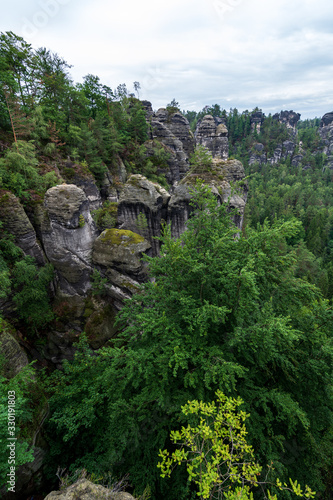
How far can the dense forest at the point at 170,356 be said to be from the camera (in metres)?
6.17

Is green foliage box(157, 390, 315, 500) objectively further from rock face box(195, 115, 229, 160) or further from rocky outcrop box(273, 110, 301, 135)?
rocky outcrop box(273, 110, 301, 135)

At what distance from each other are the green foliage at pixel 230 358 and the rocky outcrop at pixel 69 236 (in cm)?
1060

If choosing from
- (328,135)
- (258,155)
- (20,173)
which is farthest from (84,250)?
(328,135)

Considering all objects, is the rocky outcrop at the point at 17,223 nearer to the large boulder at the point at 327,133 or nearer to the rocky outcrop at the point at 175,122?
the rocky outcrop at the point at 175,122

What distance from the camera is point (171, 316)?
843cm

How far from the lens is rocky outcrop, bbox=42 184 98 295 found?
17.0 metres

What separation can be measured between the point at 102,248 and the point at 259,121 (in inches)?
6724

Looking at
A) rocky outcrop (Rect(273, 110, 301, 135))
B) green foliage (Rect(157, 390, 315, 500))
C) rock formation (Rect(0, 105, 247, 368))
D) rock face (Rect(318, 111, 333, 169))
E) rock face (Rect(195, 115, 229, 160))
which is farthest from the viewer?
rocky outcrop (Rect(273, 110, 301, 135))

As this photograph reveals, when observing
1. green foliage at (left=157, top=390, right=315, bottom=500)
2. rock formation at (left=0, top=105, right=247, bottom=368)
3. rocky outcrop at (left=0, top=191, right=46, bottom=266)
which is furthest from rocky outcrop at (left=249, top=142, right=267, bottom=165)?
green foliage at (left=157, top=390, right=315, bottom=500)

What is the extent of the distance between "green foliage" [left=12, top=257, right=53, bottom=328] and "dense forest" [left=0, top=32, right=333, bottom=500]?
0.29ft

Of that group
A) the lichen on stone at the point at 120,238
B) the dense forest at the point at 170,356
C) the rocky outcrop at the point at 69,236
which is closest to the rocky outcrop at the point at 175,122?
the dense forest at the point at 170,356

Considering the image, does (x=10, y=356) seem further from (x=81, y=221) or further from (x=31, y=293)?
(x=81, y=221)

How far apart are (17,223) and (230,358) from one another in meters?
17.9

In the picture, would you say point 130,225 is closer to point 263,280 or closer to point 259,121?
point 263,280
